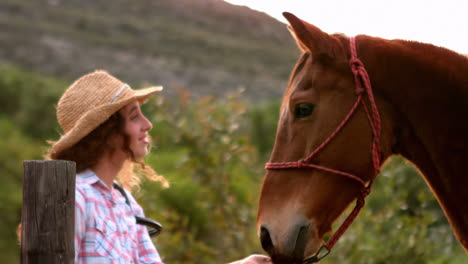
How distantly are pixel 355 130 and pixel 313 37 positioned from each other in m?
0.35

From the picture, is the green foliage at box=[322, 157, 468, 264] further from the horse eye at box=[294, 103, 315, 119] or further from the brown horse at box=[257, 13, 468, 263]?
the horse eye at box=[294, 103, 315, 119]

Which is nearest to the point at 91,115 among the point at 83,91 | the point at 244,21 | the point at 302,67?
the point at 83,91

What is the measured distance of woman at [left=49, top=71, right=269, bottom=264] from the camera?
230cm

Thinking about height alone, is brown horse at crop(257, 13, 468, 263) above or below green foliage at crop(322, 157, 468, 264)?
above

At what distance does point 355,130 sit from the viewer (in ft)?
6.72

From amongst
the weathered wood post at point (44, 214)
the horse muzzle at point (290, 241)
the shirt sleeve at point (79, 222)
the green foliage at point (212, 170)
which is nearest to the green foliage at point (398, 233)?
the green foliage at point (212, 170)

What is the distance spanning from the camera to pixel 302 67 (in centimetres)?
219

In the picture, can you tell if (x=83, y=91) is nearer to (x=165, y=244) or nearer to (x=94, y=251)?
(x=94, y=251)

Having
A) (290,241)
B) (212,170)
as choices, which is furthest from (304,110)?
(212,170)

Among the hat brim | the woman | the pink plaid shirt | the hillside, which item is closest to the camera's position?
the pink plaid shirt

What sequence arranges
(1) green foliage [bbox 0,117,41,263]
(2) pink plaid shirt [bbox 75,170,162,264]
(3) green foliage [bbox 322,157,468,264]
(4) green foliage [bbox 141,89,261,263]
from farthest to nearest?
(1) green foliage [bbox 0,117,41,263] → (4) green foliage [bbox 141,89,261,263] → (3) green foliage [bbox 322,157,468,264] → (2) pink plaid shirt [bbox 75,170,162,264]

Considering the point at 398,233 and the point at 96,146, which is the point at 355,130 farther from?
the point at 398,233

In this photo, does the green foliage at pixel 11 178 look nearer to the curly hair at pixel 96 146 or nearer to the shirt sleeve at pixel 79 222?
the curly hair at pixel 96 146

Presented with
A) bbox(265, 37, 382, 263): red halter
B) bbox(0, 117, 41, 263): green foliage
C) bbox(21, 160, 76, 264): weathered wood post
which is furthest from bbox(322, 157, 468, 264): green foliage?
bbox(0, 117, 41, 263): green foliage
